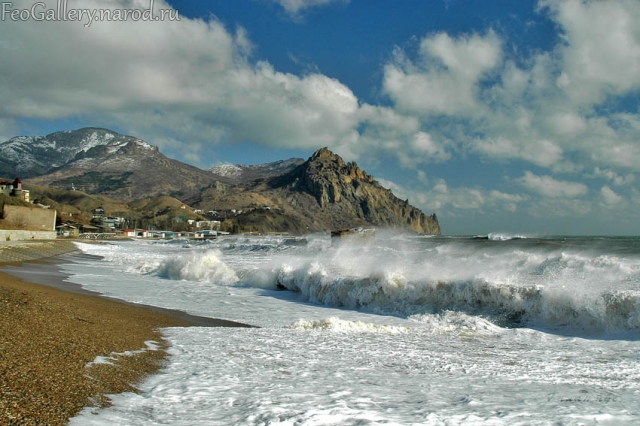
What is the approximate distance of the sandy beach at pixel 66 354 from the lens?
15.9ft

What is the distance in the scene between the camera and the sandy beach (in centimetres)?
484

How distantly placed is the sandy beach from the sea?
321 mm

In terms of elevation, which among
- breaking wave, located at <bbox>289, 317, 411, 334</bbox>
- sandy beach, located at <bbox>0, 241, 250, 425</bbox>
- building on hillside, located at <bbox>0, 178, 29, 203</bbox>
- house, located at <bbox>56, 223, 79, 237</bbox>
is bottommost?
breaking wave, located at <bbox>289, 317, 411, 334</bbox>

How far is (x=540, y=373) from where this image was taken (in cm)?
794

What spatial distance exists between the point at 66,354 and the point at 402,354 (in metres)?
6.27

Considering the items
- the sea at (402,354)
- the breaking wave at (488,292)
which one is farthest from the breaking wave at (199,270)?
the sea at (402,354)

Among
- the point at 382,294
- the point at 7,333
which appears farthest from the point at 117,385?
the point at 382,294

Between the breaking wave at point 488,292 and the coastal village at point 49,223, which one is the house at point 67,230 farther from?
the breaking wave at point 488,292

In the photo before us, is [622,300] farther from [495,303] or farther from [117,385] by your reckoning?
[117,385]

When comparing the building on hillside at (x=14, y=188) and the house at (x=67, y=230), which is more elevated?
the building on hillside at (x=14, y=188)

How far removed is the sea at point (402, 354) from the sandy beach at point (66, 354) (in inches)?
12.6

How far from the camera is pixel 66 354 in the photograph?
696cm

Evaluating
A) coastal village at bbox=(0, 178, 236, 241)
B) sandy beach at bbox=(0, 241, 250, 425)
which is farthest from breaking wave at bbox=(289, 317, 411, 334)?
coastal village at bbox=(0, 178, 236, 241)

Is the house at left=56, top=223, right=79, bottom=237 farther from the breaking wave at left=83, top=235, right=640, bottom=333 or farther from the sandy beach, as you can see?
the sandy beach
